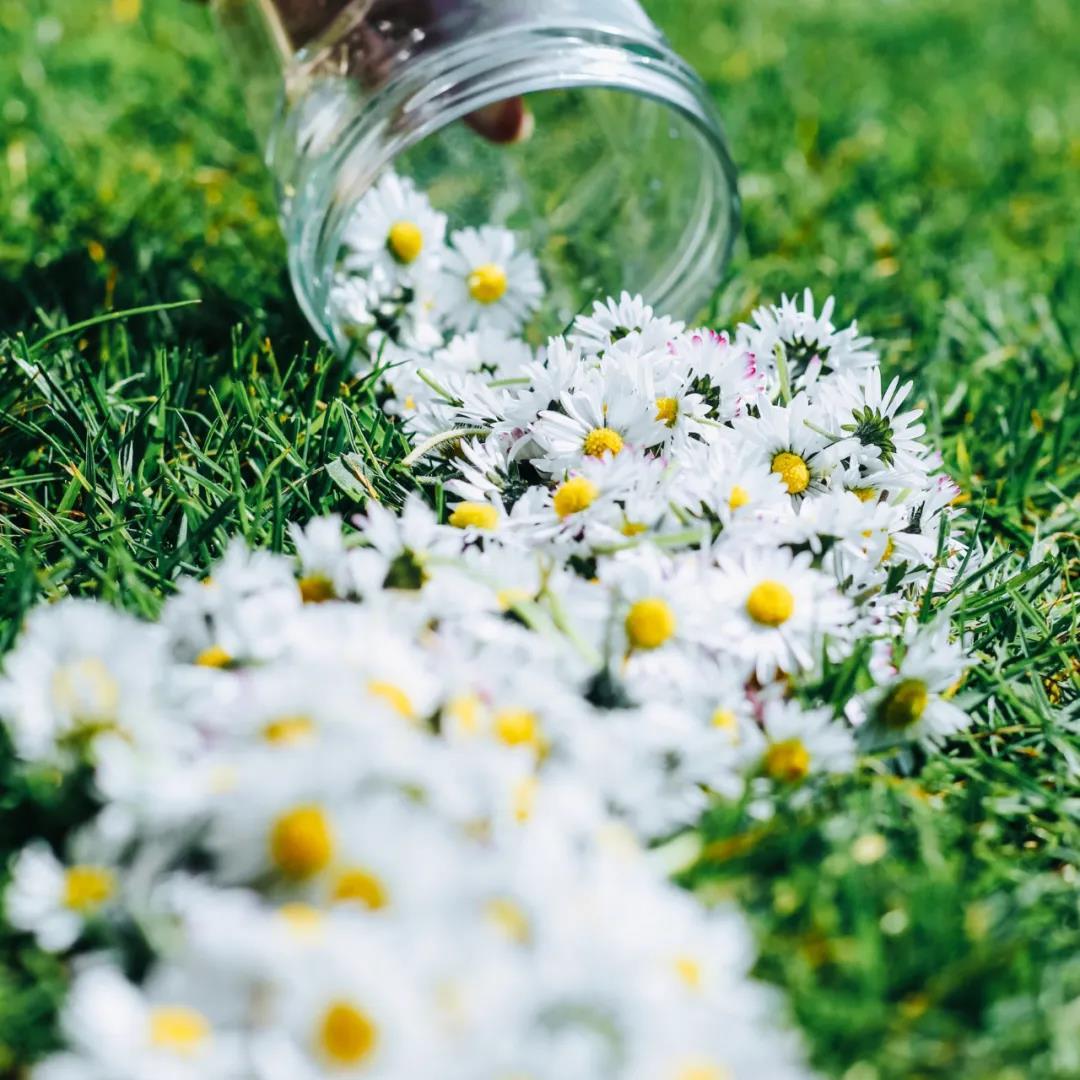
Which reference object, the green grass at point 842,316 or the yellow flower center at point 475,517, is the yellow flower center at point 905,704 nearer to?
the green grass at point 842,316

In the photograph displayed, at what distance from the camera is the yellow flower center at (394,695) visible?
0.74 metres

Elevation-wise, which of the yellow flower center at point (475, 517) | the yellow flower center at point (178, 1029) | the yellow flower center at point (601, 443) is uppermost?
the yellow flower center at point (601, 443)

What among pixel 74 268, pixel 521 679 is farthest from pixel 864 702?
pixel 74 268

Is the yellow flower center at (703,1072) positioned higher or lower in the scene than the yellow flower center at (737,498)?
lower

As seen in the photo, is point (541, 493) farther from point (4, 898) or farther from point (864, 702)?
point (4, 898)

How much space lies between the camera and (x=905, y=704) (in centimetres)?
91

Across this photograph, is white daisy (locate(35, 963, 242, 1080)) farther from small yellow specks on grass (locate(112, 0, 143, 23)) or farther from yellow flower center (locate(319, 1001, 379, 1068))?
small yellow specks on grass (locate(112, 0, 143, 23))

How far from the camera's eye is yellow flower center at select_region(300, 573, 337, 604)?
882mm

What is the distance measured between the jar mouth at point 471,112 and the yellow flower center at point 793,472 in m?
0.45

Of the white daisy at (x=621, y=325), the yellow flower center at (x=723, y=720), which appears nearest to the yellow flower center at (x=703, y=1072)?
the yellow flower center at (x=723, y=720)

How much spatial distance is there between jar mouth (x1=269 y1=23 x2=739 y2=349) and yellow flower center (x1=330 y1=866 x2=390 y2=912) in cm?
78

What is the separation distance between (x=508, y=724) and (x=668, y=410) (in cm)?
38

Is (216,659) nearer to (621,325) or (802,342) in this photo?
(621,325)

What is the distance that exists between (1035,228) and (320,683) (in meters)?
1.74
